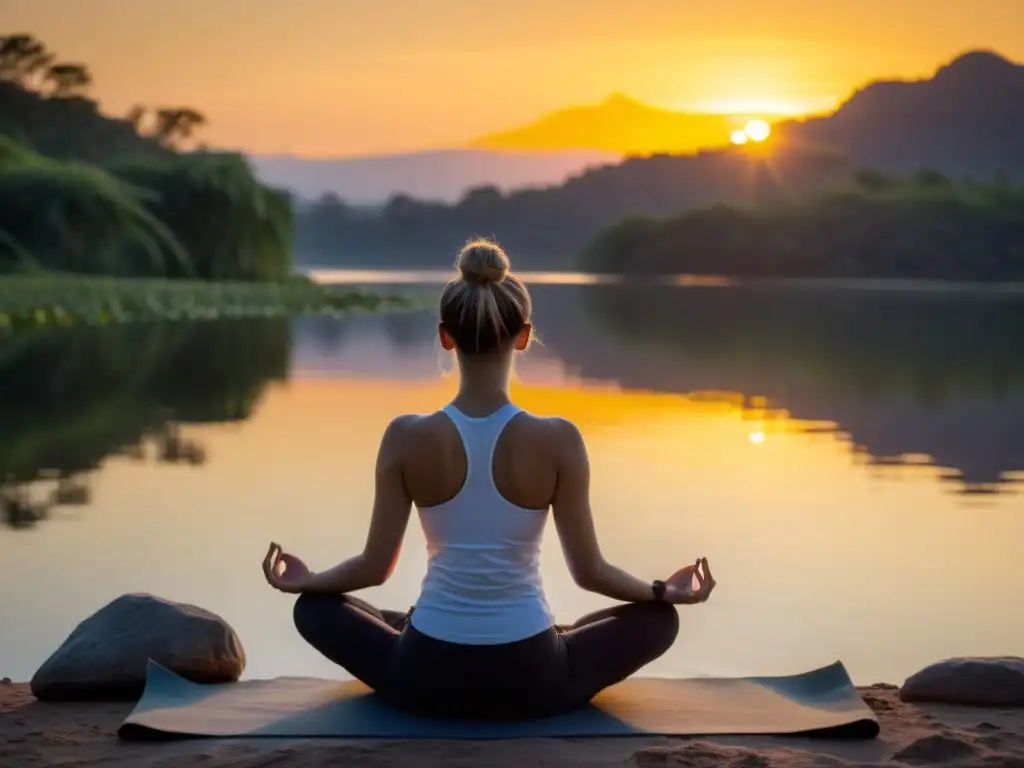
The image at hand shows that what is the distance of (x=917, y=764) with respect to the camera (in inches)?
135

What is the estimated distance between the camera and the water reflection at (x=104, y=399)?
8414mm

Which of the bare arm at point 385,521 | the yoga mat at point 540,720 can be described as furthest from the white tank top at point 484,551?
the yoga mat at point 540,720

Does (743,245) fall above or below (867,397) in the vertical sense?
above

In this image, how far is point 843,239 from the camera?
3172 inches

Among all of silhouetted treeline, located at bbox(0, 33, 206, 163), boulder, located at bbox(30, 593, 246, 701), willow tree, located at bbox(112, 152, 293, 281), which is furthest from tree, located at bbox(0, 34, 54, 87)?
boulder, located at bbox(30, 593, 246, 701)

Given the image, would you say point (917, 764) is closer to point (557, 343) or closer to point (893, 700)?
point (893, 700)

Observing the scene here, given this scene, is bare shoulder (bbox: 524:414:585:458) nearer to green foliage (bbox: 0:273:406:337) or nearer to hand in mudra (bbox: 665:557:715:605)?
hand in mudra (bbox: 665:557:715:605)

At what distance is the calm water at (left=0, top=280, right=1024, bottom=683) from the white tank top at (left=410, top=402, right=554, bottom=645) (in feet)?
1.13

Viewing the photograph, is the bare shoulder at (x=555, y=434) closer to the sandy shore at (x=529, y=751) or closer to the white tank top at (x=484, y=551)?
the white tank top at (x=484, y=551)

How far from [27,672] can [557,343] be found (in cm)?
1668

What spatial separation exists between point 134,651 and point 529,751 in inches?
Result: 48.4

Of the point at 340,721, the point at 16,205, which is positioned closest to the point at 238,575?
the point at 340,721

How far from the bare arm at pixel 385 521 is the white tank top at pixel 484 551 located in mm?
103

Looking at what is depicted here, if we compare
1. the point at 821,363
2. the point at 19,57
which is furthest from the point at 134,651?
the point at 19,57
